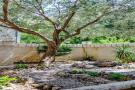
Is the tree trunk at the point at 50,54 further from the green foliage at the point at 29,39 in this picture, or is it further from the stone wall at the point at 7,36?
the green foliage at the point at 29,39

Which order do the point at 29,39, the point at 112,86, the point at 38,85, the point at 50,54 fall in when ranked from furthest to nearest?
the point at 29,39
the point at 50,54
the point at 38,85
the point at 112,86

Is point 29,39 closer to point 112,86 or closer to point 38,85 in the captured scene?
point 38,85

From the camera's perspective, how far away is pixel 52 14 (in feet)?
28.8

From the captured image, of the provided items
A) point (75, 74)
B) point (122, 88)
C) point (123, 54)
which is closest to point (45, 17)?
point (75, 74)

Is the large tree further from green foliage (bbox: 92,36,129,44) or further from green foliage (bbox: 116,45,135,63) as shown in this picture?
green foliage (bbox: 92,36,129,44)

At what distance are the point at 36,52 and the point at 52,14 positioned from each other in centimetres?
266

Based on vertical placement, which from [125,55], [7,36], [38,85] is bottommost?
[38,85]

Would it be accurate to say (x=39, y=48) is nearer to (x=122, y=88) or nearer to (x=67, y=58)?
(x=67, y=58)

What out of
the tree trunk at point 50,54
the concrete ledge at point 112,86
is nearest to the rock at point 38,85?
the concrete ledge at point 112,86

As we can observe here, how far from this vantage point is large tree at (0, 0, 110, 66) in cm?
782

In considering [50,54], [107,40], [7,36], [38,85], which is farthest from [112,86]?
[107,40]

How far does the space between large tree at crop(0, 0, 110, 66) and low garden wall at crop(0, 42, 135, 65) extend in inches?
64.6

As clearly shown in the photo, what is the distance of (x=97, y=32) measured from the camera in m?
10.3

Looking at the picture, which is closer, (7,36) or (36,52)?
(7,36)
